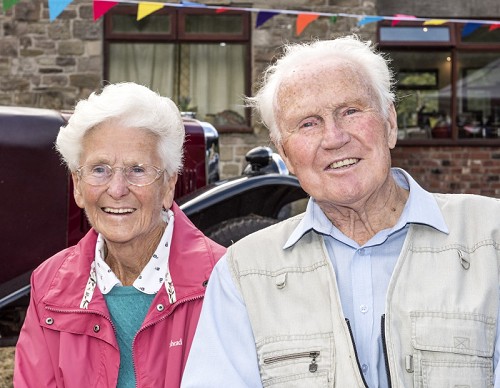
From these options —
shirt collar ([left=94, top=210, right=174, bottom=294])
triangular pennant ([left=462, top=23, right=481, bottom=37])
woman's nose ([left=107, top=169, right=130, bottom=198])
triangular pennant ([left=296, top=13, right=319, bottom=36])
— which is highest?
triangular pennant ([left=462, top=23, right=481, bottom=37])

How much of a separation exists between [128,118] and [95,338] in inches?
26.6

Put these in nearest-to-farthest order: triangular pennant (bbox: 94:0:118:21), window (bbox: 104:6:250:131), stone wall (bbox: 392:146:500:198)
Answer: triangular pennant (bbox: 94:0:118:21), window (bbox: 104:6:250:131), stone wall (bbox: 392:146:500:198)

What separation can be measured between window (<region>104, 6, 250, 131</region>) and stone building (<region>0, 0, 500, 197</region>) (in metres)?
0.01

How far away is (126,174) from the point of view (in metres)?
2.53

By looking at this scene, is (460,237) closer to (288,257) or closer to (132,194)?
(288,257)

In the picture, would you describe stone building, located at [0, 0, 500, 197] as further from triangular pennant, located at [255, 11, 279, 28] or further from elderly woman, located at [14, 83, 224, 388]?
elderly woman, located at [14, 83, 224, 388]

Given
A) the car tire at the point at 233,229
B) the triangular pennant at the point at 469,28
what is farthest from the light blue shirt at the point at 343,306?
the triangular pennant at the point at 469,28

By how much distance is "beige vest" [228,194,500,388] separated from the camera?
1.97m

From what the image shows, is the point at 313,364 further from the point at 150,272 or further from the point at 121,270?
the point at 121,270

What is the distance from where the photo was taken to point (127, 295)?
2.54 metres

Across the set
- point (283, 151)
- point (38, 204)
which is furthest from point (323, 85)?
point (38, 204)

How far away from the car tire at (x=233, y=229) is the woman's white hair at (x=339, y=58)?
2.09 m

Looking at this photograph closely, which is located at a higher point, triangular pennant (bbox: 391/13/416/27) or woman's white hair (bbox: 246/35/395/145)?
triangular pennant (bbox: 391/13/416/27)

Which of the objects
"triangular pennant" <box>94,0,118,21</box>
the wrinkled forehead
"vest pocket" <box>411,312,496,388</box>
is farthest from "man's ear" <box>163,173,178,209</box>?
"triangular pennant" <box>94,0,118,21</box>
